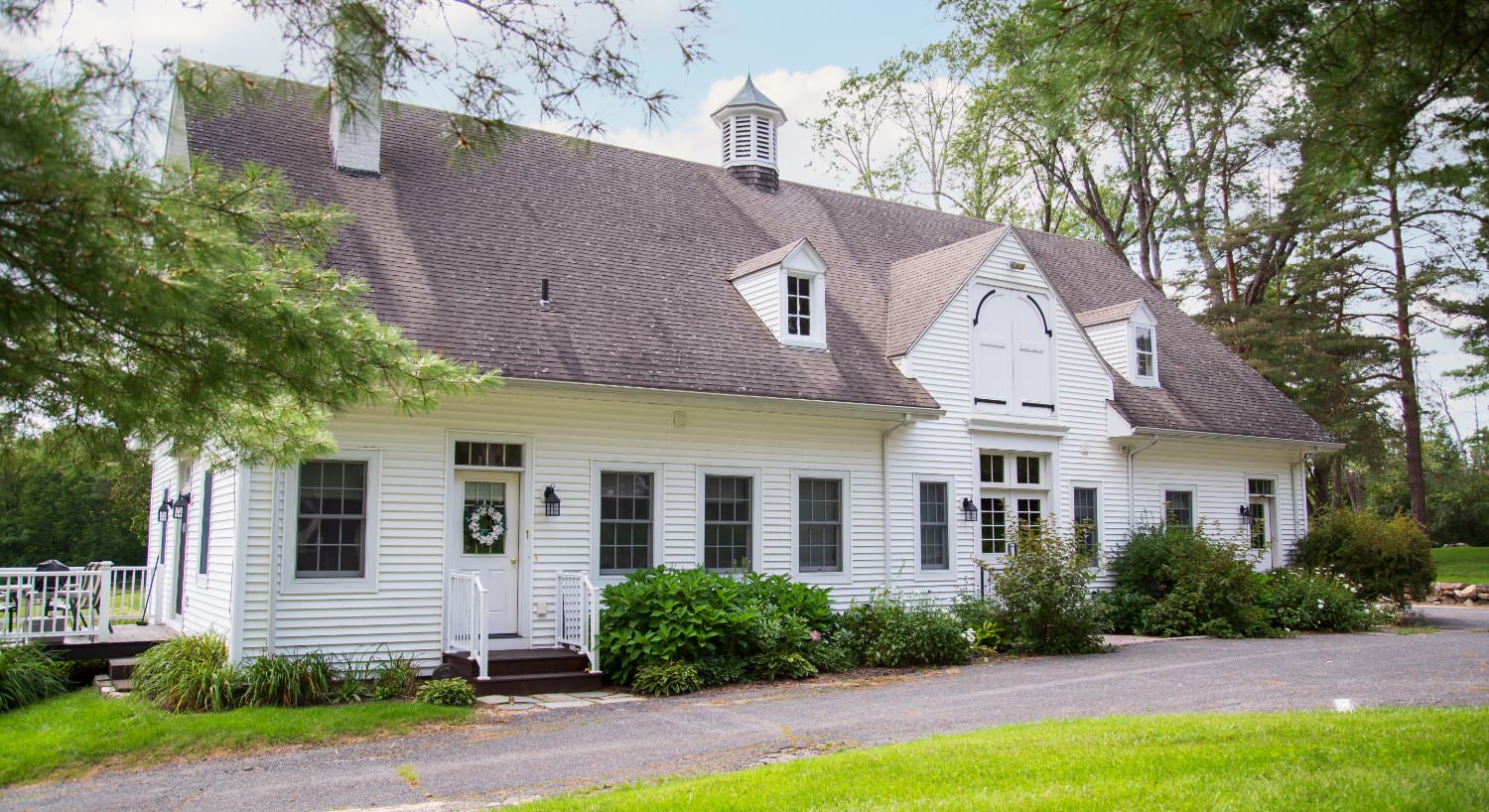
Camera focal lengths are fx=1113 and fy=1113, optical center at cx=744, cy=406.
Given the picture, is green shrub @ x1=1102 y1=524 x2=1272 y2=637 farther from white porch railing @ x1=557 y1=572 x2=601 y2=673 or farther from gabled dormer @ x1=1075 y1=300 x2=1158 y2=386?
white porch railing @ x1=557 y1=572 x2=601 y2=673

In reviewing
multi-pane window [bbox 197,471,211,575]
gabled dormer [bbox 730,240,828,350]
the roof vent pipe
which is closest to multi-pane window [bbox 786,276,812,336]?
gabled dormer [bbox 730,240,828,350]

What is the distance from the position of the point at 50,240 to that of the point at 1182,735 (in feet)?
25.0

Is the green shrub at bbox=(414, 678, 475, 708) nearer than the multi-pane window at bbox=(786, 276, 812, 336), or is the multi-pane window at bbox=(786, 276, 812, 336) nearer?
the green shrub at bbox=(414, 678, 475, 708)

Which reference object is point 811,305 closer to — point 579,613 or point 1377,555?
point 579,613

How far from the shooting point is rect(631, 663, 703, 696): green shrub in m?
11.9

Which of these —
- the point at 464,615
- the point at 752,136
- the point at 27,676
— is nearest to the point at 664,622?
the point at 464,615

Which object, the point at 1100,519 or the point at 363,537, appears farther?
the point at 1100,519

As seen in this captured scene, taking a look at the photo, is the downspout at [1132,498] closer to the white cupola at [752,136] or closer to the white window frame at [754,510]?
the white window frame at [754,510]

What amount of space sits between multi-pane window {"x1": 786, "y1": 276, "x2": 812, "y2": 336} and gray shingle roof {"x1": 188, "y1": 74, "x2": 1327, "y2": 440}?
1.68 feet

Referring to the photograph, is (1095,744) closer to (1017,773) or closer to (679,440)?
(1017,773)

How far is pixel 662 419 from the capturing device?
14.4 meters

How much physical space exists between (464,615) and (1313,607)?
13.7m

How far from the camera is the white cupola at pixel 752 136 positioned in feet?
67.5

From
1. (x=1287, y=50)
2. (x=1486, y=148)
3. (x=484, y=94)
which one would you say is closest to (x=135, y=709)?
(x=484, y=94)
